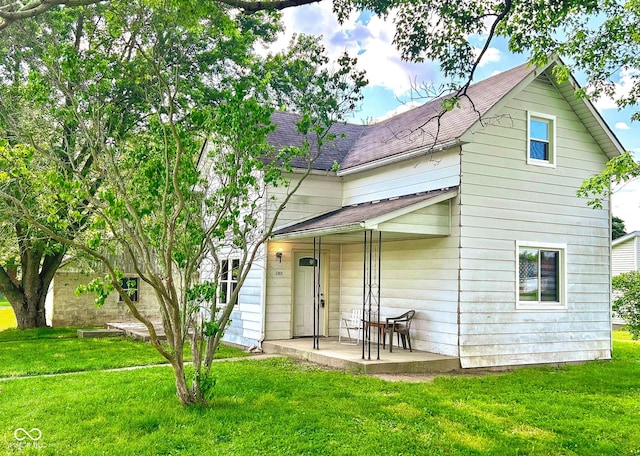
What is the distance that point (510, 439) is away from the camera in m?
6.33

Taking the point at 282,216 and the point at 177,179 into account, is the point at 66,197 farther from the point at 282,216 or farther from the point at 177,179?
the point at 282,216

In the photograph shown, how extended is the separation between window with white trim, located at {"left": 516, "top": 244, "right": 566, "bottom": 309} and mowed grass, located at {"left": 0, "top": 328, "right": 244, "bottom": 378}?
6.46m

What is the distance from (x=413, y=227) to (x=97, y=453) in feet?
22.2

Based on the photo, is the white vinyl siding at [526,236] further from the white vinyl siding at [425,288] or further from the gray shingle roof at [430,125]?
the gray shingle roof at [430,125]

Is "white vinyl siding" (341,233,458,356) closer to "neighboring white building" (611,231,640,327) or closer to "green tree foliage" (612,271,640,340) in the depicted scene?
"green tree foliage" (612,271,640,340)

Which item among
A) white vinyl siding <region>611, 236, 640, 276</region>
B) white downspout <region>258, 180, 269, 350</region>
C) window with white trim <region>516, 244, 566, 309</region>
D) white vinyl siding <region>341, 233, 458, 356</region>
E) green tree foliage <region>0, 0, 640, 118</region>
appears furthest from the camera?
white vinyl siding <region>611, 236, 640, 276</region>

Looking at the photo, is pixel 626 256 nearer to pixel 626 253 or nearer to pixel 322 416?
pixel 626 253

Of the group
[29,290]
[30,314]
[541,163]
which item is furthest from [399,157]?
[30,314]

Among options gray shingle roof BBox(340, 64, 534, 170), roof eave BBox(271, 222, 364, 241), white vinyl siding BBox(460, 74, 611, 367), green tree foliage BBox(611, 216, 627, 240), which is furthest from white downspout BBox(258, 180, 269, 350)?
green tree foliage BBox(611, 216, 627, 240)

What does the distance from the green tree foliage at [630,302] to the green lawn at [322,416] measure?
2.76 m

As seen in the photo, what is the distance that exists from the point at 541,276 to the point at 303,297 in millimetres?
5668

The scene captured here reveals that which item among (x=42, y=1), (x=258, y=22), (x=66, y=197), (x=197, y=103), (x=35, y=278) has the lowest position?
(x=35, y=278)

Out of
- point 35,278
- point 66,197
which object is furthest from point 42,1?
point 35,278

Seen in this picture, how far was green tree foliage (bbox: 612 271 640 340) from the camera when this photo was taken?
12.2 m
